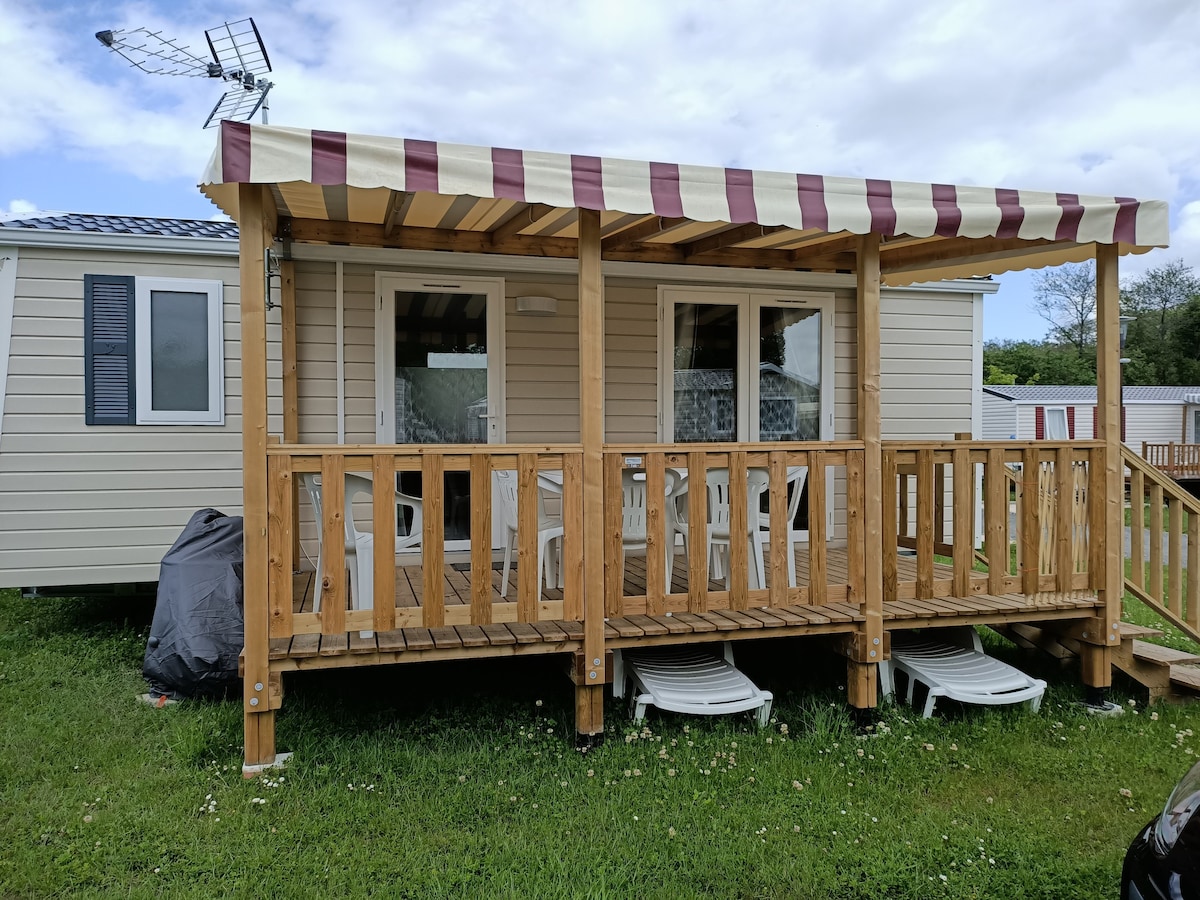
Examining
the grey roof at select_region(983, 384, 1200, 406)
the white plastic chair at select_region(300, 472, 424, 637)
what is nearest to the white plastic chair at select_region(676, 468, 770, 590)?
the white plastic chair at select_region(300, 472, 424, 637)

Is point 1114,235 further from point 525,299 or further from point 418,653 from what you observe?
point 418,653

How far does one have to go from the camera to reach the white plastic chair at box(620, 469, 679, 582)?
465 cm

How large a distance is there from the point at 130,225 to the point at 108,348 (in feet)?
3.09

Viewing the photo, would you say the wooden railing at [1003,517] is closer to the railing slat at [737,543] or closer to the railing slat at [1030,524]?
the railing slat at [1030,524]

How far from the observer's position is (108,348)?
555cm

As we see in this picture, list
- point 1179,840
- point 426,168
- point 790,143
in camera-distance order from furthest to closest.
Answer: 1. point 790,143
2. point 426,168
3. point 1179,840

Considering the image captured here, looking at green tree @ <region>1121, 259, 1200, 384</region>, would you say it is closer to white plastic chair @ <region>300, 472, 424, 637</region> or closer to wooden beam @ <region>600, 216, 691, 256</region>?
wooden beam @ <region>600, 216, 691, 256</region>

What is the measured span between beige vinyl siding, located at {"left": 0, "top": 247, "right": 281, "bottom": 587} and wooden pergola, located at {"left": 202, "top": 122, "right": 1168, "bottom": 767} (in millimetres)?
800

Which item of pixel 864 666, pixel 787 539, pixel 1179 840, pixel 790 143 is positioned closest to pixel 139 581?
pixel 787 539

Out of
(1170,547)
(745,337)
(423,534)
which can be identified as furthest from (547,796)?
(745,337)

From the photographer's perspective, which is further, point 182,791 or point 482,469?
point 482,469

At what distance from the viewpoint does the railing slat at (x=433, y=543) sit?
376 cm

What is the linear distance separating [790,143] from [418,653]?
3529 cm

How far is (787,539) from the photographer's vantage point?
169 inches
